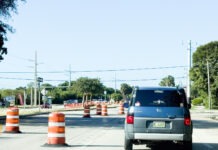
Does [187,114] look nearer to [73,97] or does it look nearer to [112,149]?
[112,149]

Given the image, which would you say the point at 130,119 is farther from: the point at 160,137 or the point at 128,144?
the point at 160,137

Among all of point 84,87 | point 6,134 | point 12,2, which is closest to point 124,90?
point 84,87

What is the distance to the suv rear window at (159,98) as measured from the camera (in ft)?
49.5

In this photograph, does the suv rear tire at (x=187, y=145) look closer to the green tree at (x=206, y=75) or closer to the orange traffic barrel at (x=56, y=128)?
the orange traffic barrel at (x=56, y=128)

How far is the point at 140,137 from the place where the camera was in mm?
14805

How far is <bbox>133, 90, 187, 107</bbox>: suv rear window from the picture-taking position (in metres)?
15.1

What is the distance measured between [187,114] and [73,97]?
137 meters

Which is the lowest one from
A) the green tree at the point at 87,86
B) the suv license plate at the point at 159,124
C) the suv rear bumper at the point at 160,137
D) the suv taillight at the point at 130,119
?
the suv rear bumper at the point at 160,137

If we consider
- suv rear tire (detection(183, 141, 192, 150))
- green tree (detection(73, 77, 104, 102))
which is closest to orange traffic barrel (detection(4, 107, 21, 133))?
suv rear tire (detection(183, 141, 192, 150))

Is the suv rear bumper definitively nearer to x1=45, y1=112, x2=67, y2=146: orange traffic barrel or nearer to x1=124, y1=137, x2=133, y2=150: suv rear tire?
x1=124, y1=137, x2=133, y2=150: suv rear tire

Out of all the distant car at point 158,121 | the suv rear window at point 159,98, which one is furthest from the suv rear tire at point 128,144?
the suv rear window at point 159,98

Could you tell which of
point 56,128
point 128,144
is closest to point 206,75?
point 56,128

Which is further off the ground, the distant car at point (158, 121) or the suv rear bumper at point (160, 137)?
the distant car at point (158, 121)

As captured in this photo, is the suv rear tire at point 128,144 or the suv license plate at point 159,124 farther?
the suv rear tire at point 128,144
